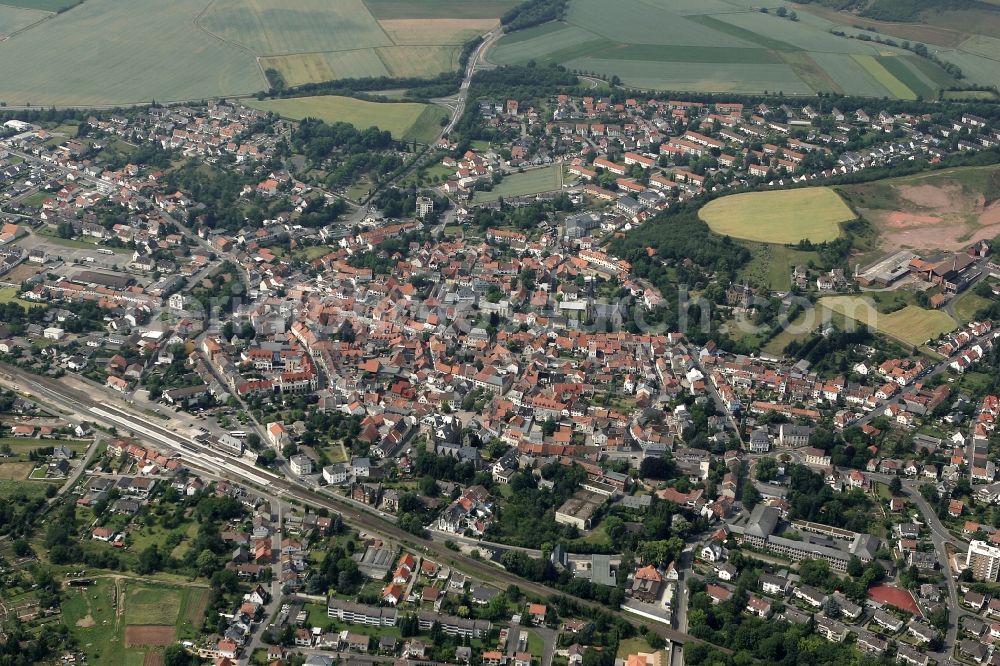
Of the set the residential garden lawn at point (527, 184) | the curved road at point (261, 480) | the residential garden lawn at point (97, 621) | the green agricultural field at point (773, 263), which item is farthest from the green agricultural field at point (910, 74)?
the residential garden lawn at point (97, 621)

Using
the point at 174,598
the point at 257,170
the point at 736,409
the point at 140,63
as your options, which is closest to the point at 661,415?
the point at 736,409

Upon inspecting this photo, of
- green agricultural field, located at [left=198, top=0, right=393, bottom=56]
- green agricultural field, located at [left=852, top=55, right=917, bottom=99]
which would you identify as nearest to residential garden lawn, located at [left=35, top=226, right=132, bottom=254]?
green agricultural field, located at [left=198, top=0, right=393, bottom=56]

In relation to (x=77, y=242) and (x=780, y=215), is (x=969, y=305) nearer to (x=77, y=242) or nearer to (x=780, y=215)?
(x=780, y=215)

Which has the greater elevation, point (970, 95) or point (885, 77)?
point (885, 77)

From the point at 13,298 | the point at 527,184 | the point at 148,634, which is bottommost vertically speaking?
the point at 148,634

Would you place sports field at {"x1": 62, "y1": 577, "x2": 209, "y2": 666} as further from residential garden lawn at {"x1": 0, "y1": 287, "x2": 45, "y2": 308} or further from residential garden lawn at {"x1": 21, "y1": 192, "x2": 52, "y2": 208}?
residential garden lawn at {"x1": 21, "y1": 192, "x2": 52, "y2": 208}

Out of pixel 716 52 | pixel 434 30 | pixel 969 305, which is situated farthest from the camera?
pixel 434 30

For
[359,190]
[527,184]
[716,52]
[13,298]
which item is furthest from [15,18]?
[716,52]
